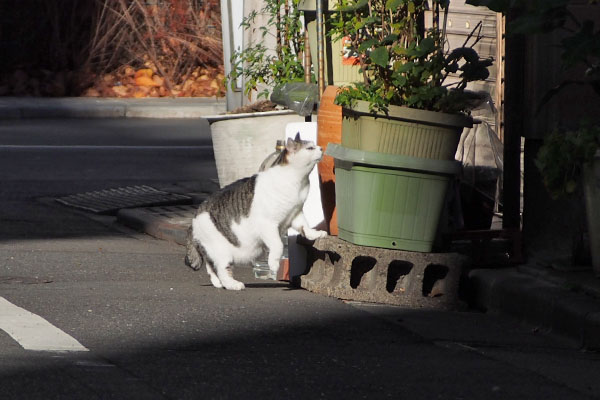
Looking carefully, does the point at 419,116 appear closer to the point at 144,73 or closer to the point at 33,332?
the point at 33,332

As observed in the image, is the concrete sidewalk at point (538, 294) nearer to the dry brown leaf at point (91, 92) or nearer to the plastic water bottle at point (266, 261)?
the plastic water bottle at point (266, 261)

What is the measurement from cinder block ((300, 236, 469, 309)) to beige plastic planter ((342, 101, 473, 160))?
0.56 metres

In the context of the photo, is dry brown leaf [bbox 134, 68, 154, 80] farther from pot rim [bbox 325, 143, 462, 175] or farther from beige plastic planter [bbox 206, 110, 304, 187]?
pot rim [bbox 325, 143, 462, 175]

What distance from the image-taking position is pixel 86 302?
20.2 feet

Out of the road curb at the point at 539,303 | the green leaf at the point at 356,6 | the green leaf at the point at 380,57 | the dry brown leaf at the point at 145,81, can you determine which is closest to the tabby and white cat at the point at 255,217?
the green leaf at the point at 380,57

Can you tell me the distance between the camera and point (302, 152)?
6.69m

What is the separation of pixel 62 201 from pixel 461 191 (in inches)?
160

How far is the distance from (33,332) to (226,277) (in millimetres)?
1632

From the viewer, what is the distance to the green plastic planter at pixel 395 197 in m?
6.37

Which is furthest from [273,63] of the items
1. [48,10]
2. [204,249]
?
[48,10]

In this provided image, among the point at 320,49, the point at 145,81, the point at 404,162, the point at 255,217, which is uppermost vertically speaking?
the point at 320,49

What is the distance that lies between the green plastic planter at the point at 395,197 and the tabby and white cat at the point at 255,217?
325mm

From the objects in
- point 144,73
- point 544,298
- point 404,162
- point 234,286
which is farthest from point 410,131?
point 144,73

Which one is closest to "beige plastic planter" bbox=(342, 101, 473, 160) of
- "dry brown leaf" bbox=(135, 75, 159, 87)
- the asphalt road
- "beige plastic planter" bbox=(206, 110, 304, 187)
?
the asphalt road
